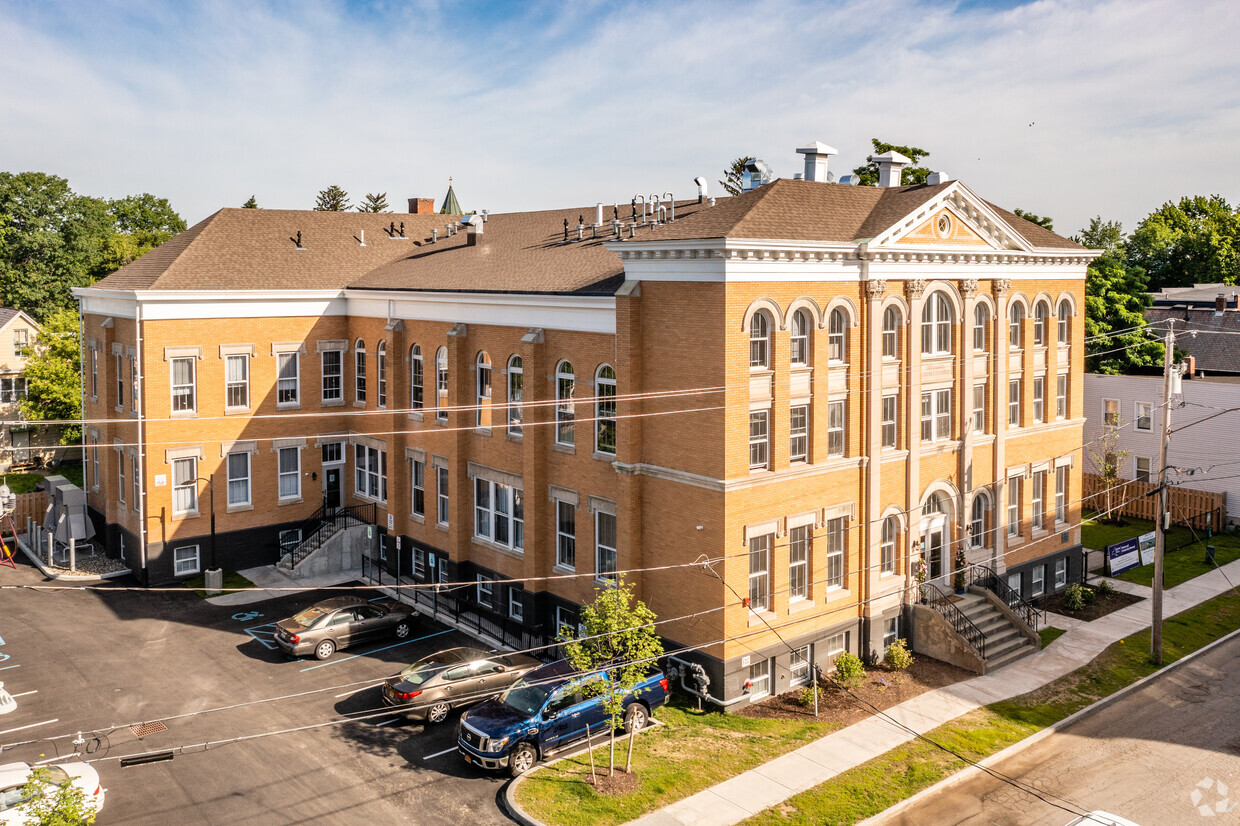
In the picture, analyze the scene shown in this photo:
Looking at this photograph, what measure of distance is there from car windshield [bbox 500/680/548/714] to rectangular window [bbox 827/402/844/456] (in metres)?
11.0

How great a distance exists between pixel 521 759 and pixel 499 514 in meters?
12.4

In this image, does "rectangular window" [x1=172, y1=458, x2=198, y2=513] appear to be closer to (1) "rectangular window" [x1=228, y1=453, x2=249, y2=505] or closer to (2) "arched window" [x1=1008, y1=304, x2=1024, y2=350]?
(1) "rectangular window" [x1=228, y1=453, x2=249, y2=505]

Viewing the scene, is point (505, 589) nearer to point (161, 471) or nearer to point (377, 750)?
point (377, 750)

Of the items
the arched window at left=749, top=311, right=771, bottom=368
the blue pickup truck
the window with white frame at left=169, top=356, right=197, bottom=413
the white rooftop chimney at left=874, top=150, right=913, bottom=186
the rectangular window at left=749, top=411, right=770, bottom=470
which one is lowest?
the blue pickup truck

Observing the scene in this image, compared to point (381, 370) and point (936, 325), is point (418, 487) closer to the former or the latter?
point (381, 370)

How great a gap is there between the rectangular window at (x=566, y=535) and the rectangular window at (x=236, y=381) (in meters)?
15.6

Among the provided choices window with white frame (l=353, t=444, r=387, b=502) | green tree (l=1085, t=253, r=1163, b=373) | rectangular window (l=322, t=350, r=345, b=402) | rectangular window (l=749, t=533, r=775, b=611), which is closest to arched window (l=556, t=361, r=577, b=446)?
rectangular window (l=749, t=533, r=775, b=611)

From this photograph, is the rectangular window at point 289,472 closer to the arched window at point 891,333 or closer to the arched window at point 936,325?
the arched window at point 891,333

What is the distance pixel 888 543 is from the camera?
30.8 meters

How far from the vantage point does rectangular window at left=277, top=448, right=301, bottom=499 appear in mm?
40750

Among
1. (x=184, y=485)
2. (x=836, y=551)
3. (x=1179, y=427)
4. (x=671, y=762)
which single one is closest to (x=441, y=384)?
(x=184, y=485)

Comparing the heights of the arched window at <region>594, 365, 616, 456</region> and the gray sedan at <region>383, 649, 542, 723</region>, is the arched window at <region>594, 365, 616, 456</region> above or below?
above

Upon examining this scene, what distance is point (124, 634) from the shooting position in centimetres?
3225

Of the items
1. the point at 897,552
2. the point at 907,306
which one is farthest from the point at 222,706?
the point at 907,306
